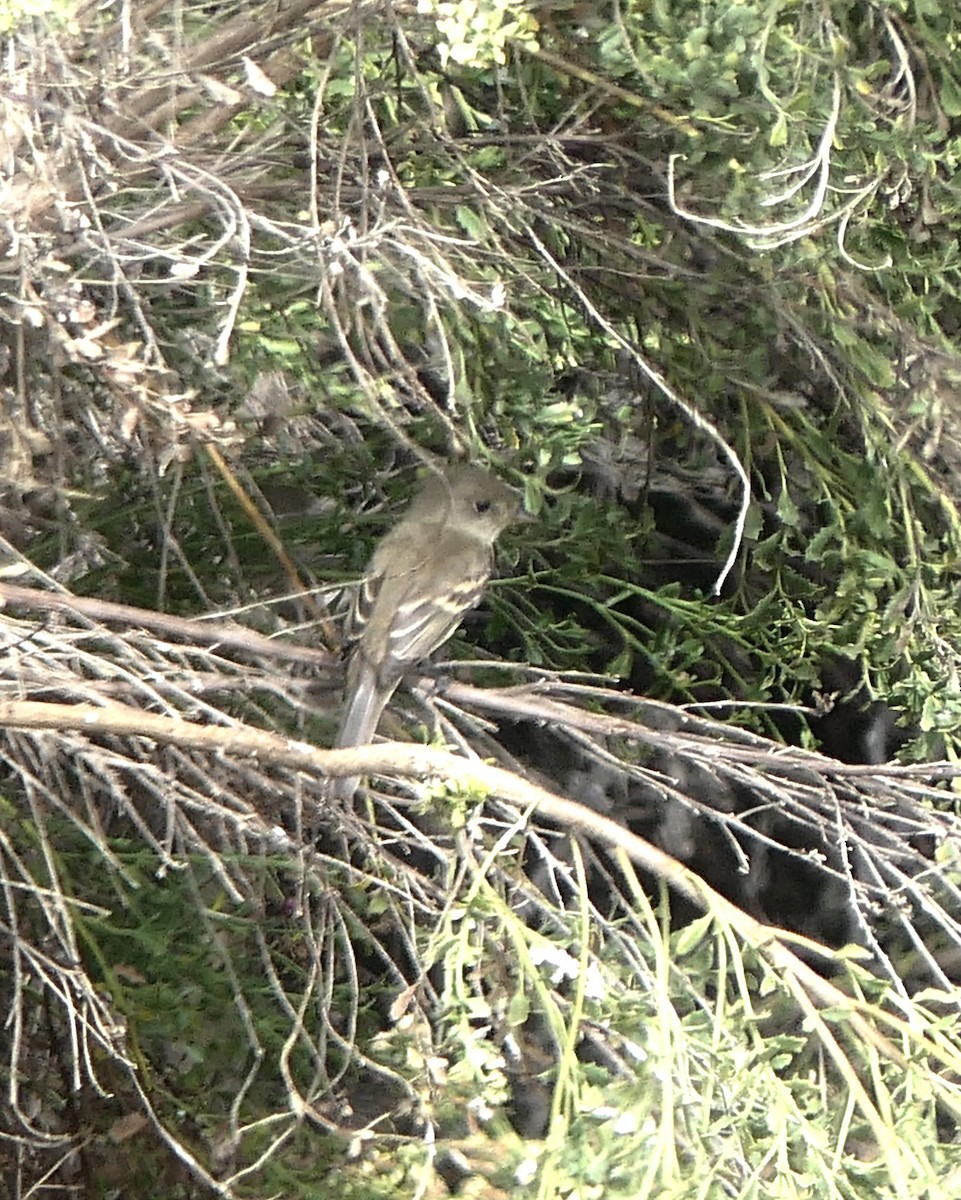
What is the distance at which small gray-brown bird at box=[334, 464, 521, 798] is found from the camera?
2.00 meters

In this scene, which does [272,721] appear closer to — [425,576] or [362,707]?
[362,707]

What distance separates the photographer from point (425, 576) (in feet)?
7.28

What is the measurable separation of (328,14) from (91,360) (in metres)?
0.46

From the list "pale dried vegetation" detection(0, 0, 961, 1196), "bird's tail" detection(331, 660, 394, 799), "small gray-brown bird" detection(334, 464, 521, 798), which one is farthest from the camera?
"small gray-brown bird" detection(334, 464, 521, 798)

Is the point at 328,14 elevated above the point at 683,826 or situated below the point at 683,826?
above

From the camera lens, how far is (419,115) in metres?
1.63

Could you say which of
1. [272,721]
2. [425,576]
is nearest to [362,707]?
[272,721]

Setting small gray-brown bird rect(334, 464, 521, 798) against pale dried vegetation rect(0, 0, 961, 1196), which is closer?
pale dried vegetation rect(0, 0, 961, 1196)

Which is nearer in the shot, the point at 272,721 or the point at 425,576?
the point at 272,721

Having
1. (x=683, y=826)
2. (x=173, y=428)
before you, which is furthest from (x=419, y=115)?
(x=683, y=826)

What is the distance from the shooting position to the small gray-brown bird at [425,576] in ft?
6.56

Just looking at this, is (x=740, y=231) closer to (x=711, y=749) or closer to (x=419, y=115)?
(x=419, y=115)

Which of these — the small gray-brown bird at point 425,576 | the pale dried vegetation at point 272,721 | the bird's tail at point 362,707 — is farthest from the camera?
the small gray-brown bird at point 425,576

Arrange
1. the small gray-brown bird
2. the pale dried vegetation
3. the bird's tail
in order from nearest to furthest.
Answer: the pale dried vegetation → the bird's tail → the small gray-brown bird
